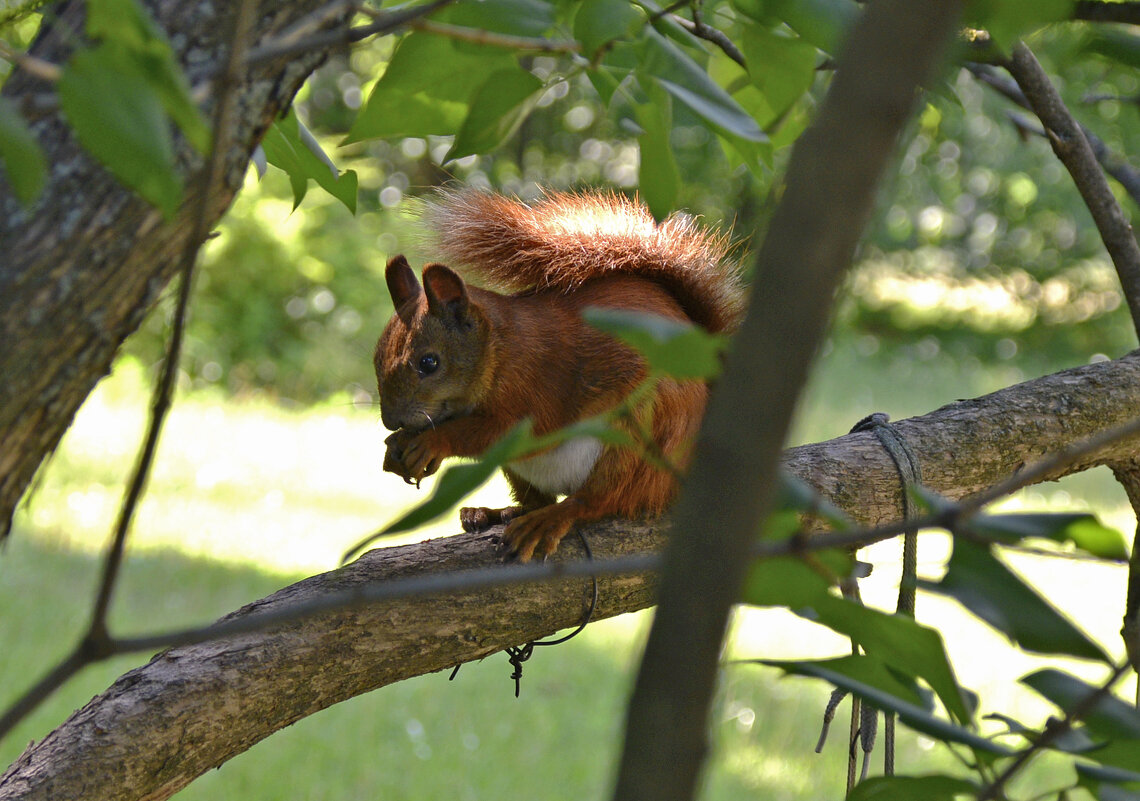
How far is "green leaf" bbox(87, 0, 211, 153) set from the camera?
313 mm

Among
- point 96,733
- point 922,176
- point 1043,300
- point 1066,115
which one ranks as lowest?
point 96,733

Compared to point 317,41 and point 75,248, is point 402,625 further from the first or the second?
point 317,41

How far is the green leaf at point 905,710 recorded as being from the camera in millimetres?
437

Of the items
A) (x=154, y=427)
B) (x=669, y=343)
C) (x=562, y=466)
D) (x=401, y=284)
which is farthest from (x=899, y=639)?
(x=401, y=284)

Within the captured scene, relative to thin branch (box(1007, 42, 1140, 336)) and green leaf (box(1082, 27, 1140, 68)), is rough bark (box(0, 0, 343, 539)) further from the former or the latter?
thin branch (box(1007, 42, 1140, 336))

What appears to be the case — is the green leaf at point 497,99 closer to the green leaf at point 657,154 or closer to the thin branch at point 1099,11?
the green leaf at point 657,154

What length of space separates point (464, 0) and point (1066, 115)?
77 cm

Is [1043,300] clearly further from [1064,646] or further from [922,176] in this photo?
[1064,646]

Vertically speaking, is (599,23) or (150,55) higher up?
(599,23)

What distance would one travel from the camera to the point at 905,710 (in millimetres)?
444

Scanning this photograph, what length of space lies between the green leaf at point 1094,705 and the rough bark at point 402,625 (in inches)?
18.2

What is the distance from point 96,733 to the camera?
728 millimetres

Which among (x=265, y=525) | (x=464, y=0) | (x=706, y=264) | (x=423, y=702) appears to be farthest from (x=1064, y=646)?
(x=265, y=525)

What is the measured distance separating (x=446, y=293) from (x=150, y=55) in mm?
727
